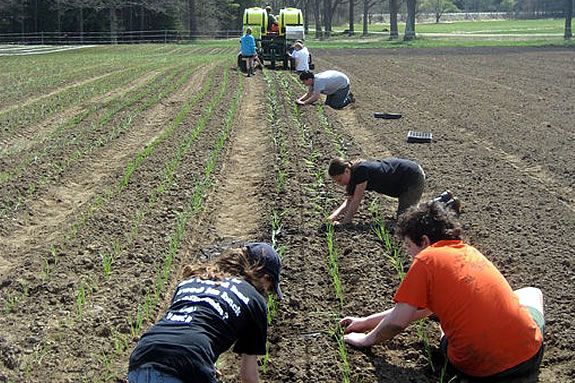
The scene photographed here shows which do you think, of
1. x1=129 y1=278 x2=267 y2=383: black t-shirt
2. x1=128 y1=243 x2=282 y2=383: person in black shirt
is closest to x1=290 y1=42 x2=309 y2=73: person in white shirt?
x1=128 y1=243 x2=282 y2=383: person in black shirt

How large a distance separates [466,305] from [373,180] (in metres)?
3.08

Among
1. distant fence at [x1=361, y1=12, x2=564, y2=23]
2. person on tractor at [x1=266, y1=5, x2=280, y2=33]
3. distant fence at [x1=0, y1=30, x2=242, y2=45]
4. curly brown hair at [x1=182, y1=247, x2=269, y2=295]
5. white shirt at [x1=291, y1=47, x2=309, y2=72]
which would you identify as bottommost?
curly brown hair at [x1=182, y1=247, x2=269, y2=295]

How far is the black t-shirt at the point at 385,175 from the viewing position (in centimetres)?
688

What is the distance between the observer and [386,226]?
7.17m

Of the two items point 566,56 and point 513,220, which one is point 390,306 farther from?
point 566,56

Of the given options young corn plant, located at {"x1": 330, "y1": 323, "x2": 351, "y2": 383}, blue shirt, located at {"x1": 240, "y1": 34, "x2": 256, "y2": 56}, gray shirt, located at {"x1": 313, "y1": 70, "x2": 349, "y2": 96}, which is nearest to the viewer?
young corn plant, located at {"x1": 330, "y1": 323, "x2": 351, "y2": 383}

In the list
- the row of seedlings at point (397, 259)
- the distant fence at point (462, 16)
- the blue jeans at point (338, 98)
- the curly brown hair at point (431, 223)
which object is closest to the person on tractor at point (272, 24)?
the blue jeans at point (338, 98)

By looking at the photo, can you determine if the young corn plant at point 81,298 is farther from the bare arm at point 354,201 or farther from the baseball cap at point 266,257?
the bare arm at point 354,201

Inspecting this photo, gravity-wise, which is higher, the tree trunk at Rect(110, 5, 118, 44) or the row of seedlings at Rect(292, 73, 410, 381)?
the tree trunk at Rect(110, 5, 118, 44)

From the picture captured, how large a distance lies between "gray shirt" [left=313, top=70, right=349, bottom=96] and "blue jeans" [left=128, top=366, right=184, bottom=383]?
12.1m

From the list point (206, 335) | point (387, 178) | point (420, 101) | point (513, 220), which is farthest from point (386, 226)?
point (420, 101)

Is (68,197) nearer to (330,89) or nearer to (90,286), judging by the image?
(90,286)

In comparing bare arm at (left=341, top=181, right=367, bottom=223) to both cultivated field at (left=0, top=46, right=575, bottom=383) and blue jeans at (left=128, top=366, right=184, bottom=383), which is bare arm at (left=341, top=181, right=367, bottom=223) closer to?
cultivated field at (left=0, top=46, right=575, bottom=383)

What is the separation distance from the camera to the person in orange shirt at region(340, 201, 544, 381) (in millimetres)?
3939
